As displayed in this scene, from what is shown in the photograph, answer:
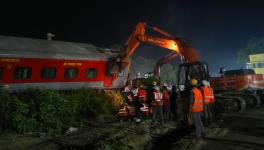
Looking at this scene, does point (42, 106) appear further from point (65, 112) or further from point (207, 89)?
point (207, 89)

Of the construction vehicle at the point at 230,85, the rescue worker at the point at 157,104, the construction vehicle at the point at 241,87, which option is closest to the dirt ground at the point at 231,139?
the rescue worker at the point at 157,104

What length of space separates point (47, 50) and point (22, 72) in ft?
6.07

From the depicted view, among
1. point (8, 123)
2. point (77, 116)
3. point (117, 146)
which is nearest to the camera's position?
point (117, 146)

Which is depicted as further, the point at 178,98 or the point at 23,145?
the point at 178,98

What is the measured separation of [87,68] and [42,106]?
5498 millimetres

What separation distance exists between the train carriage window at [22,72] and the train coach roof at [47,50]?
66 cm

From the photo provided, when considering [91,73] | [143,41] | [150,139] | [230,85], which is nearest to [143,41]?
[143,41]

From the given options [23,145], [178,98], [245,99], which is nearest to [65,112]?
[23,145]

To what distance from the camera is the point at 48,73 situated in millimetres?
13758

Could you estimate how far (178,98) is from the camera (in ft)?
39.9

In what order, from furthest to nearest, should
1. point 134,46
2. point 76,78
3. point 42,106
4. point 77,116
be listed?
1. point 134,46
2. point 76,78
3. point 77,116
4. point 42,106

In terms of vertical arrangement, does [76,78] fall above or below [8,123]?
above

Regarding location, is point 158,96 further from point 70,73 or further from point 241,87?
point 241,87

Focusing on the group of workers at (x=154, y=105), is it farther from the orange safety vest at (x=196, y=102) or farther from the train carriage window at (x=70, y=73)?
the train carriage window at (x=70, y=73)
